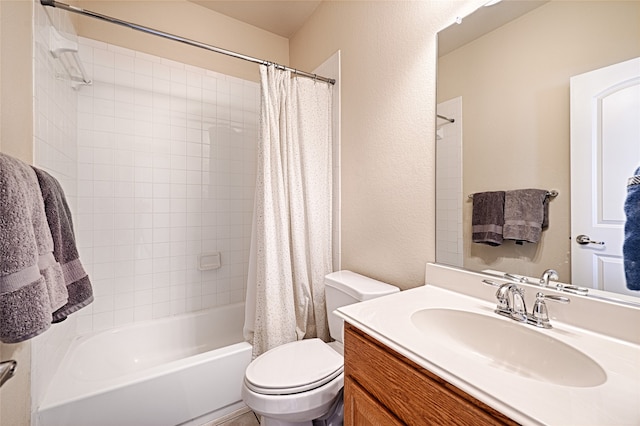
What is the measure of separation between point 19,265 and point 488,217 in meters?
1.48

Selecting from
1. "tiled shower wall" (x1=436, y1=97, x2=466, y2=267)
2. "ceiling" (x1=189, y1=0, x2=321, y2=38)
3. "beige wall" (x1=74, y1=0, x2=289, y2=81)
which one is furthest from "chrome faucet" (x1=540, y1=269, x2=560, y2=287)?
"beige wall" (x1=74, y1=0, x2=289, y2=81)

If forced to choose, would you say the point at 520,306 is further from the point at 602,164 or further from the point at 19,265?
the point at 19,265

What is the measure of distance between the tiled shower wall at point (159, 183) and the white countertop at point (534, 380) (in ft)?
5.21

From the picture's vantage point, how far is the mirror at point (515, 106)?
802mm

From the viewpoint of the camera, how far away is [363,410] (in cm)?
80

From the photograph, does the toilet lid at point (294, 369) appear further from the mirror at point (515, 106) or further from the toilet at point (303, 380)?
the mirror at point (515, 106)

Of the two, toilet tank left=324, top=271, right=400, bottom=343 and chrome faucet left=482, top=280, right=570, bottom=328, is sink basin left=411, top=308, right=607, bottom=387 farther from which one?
toilet tank left=324, top=271, right=400, bottom=343

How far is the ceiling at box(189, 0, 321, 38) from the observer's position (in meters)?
1.97

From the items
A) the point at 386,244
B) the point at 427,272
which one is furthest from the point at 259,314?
the point at 427,272

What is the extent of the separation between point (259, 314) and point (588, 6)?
183 centimetres

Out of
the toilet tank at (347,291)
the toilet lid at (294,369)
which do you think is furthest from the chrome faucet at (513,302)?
the toilet lid at (294,369)

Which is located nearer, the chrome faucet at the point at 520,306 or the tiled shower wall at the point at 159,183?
the chrome faucet at the point at 520,306

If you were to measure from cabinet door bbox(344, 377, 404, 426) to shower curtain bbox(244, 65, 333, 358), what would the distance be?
738 millimetres

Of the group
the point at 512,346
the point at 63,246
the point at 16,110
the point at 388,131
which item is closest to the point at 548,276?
the point at 512,346
